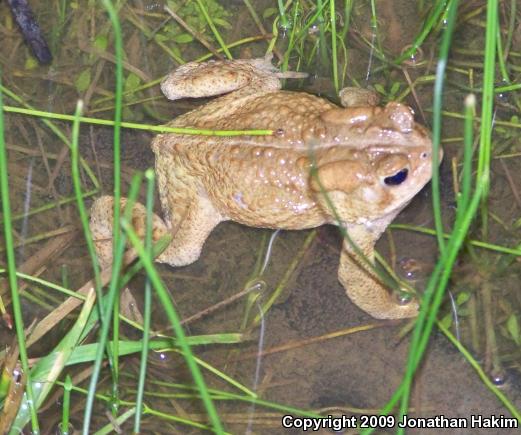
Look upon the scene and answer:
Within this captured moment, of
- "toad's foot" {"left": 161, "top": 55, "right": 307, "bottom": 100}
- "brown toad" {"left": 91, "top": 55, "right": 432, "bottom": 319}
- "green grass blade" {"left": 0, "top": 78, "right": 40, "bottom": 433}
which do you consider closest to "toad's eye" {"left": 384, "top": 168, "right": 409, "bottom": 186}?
"brown toad" {"left": 91, "top": 55, "right": 432, "bottom": 319}

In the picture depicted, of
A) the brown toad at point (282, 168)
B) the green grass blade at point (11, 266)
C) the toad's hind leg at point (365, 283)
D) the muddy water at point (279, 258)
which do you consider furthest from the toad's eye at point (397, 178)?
the green grass blade at point (11, 266)

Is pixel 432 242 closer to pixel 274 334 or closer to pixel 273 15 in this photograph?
pixel 274 334

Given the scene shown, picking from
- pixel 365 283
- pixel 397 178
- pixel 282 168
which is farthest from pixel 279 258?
pixel 397 178

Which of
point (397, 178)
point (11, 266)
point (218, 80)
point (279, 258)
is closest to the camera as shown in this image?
point (11, 266)

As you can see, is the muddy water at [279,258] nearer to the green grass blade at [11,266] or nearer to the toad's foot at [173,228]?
the toad's foot at [173,228]

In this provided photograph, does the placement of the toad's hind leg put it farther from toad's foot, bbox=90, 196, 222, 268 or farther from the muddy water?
toad's foot, bbox=90, 196, 222, 268

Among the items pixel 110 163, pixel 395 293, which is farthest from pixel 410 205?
pixel 110 163

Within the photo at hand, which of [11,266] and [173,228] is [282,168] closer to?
[173,228]

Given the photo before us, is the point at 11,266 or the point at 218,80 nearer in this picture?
the point at 11,266
